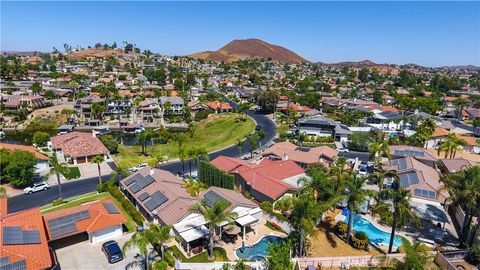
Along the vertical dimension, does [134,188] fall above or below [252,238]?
above

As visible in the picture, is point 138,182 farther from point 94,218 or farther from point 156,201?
point 94,218

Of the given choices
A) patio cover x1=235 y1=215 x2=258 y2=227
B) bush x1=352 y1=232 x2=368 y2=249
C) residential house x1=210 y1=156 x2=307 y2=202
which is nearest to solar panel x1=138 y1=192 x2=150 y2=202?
patio cover x1=235 y1=215 x2=258 y2=227

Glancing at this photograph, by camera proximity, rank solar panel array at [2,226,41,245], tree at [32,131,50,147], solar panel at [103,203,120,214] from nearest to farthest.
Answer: solar panel array at [2,226,41,245] → solar panel at [103,203,120,214] → tree at [32,131,50,147]

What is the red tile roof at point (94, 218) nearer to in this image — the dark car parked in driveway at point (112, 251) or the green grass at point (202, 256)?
the dark car parked in driveway at point (112, 251)

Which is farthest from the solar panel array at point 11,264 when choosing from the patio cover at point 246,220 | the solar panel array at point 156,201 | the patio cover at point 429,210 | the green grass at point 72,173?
the patio cover at point 429,210

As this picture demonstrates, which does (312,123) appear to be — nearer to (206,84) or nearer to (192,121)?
(192,121)

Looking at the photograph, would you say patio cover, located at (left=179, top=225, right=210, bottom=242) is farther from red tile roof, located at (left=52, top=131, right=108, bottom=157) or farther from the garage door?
the garage door

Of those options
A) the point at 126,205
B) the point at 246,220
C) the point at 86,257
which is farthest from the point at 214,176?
the point at 86,257
